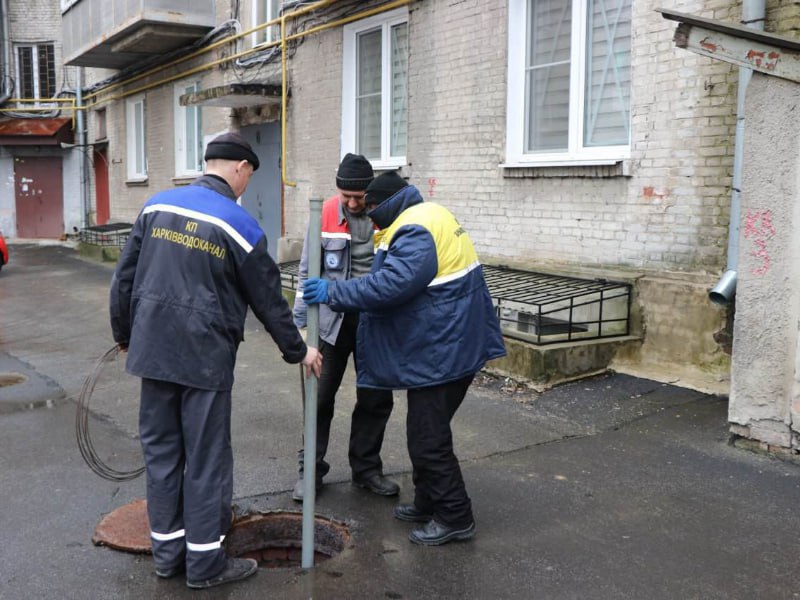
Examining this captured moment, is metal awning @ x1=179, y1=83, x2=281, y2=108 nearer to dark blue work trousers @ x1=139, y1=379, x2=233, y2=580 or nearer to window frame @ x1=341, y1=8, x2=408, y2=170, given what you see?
window frame @ x1=341, y1=8, x2=408, y2=170

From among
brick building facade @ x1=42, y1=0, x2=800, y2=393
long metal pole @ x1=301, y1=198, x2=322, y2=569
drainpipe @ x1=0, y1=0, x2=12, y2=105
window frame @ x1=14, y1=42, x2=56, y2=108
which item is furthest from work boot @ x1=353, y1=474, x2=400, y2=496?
drainpipe @ x1=0, y1=0, x2=12, y2=105

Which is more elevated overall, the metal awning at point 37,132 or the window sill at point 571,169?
the metal awning at point 37,132

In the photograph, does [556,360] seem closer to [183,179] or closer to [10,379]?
[10,379]

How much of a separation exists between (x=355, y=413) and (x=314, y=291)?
1256mm

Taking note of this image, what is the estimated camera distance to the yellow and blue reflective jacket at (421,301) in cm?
350

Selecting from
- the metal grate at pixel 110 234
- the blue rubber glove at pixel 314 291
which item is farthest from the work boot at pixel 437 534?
the metal grate at pixel 110 234

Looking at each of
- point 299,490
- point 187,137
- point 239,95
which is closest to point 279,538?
point 299,490

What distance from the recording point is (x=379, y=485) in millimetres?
4277

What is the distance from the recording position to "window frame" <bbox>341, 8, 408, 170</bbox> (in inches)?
385

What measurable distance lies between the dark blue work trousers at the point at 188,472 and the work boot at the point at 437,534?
87 centimetres

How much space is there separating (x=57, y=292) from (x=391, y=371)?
10115 millimetres

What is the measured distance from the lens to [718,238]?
20.1 feet

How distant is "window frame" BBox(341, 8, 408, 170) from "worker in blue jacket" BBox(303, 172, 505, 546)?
5.98m

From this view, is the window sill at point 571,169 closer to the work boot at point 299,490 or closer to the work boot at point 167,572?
the work boot at point 299,490
